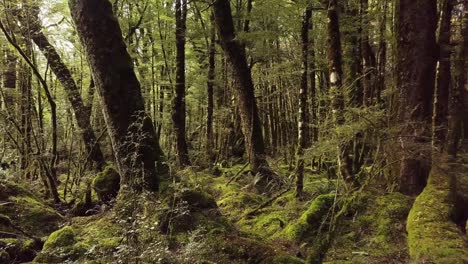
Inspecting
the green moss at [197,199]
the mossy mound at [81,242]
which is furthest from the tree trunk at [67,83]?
the green moss at [197,199]

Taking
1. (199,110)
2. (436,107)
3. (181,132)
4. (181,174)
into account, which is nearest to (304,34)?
(436,107)

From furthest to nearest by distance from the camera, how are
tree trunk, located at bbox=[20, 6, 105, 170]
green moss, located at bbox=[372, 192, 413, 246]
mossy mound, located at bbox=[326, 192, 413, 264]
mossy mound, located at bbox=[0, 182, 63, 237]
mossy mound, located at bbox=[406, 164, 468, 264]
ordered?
tree trunk, located at bbox=[20, 6, 105, 170], mossy mound, located at bbox=[0, 182, 63, 237], green moss, located at bbox=[372, 192, 413, 246], mossy mound, located at bbox=[326, 192, 413, 264], mossy mound, located at bbox=[406, 164, 468, 264]

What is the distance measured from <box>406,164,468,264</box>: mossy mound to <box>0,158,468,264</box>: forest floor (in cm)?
1

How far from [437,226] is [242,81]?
565 centimetres

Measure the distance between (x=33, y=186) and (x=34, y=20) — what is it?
3846mm

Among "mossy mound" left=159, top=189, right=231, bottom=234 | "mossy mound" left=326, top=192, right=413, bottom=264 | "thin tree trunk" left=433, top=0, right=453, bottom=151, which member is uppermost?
"thin tree trunk" left=433, top=0, right=453, bottom=151

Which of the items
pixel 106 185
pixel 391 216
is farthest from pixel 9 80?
pixel 391 216

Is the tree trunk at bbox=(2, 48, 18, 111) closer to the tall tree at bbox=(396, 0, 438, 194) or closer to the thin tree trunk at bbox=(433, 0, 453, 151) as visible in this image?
the tall tree at bbox=(396, 0, 438, 194)

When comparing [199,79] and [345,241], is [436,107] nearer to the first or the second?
[345,241]

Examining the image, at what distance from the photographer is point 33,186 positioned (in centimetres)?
871

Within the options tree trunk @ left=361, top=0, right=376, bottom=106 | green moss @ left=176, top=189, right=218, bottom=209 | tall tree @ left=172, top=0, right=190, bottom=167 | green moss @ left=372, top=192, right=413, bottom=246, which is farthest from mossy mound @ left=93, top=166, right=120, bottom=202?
tree trunk @ left=361, top=0, right=376, bottom=106

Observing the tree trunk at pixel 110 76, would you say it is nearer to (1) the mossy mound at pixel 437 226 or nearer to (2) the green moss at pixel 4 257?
(2) the green moss at pixel 4 257

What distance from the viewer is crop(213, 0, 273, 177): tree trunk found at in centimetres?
934

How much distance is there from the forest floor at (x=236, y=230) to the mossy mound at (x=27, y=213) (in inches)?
0.7
